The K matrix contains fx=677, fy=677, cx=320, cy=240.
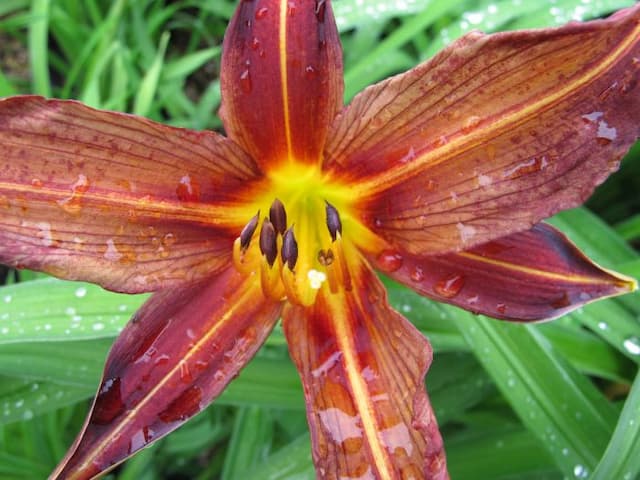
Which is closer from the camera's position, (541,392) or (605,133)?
(605,133)

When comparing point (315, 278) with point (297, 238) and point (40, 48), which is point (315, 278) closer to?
point (297, 238)

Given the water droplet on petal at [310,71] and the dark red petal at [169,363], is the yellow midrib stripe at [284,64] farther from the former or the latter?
the dark red petal at [169,363]

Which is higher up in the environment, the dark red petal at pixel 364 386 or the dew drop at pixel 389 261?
the dew drop at pixel 389 261

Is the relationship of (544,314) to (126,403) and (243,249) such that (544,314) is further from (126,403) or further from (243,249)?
(126,403)

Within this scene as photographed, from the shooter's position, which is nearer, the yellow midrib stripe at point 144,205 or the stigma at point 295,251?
the yellow midrib stripe at point 144,205

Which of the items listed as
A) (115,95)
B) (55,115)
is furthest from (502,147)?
(115,95)

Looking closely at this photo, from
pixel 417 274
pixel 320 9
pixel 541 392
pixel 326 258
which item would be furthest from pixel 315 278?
pixel 541 392

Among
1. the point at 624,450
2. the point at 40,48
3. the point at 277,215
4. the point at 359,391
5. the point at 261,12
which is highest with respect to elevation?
the point at 40,48

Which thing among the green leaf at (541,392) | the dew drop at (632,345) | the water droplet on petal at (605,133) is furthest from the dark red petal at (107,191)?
the dew drop at (632,345)
